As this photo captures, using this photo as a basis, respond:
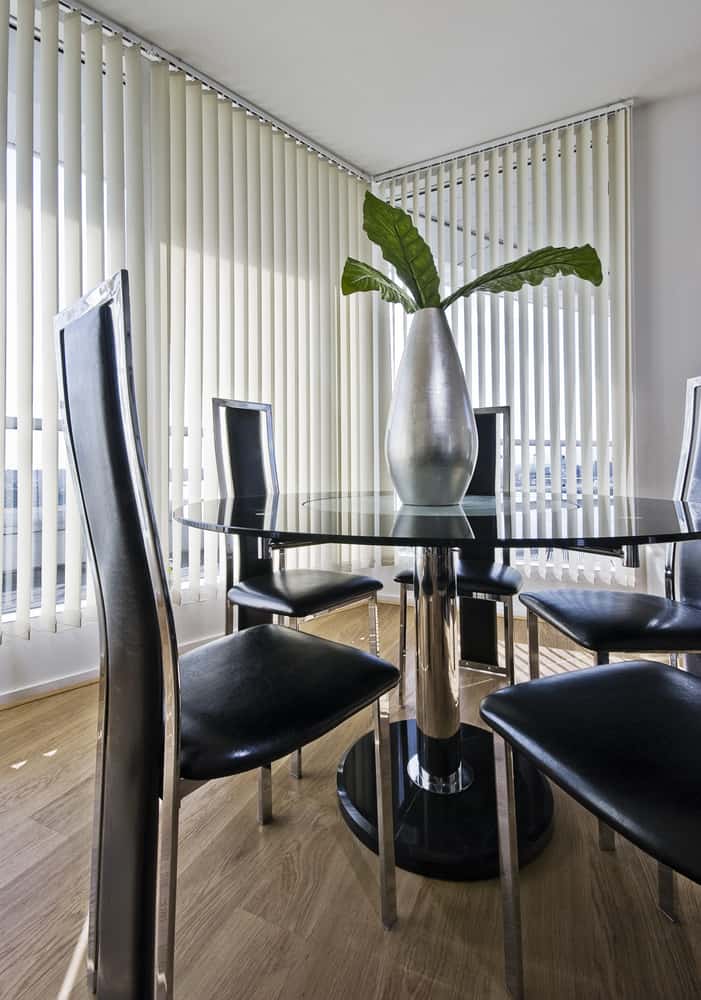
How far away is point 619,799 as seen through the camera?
0.58 m

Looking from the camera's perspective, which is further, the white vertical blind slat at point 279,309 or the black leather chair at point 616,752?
the white vertical blind slat at point 279,309

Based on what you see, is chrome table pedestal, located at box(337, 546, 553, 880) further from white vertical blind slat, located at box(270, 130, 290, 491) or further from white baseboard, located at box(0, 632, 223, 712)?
white vertical blind slat, located at box(270, 130, 290, 491)

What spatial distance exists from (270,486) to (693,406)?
4.78 ft

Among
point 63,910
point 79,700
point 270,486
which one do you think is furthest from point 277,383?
point 63,910

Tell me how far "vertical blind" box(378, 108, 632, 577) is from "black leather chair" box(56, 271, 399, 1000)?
7.70ft

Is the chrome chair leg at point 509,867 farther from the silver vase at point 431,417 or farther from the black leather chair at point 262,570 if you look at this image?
the black leather chair at point 262,570

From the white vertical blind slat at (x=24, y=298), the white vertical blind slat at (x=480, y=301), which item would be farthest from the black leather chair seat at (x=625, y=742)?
the white vertical blind slat at (x=480, y=301)

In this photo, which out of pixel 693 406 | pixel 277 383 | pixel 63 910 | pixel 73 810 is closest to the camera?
→ pixel 63 910

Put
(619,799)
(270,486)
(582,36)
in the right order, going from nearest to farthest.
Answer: (619,799)
(270,486)
(582,36)

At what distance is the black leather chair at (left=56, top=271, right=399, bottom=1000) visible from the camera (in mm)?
644

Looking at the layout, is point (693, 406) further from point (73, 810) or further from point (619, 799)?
point (73, 810)

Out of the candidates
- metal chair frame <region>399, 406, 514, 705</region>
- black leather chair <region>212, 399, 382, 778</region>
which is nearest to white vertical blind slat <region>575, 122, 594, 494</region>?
metal chair frame <region>399, 406, 514, 705</region>

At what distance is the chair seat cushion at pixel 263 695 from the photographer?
0.72 meters

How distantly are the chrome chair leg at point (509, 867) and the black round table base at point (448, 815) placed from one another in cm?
26
